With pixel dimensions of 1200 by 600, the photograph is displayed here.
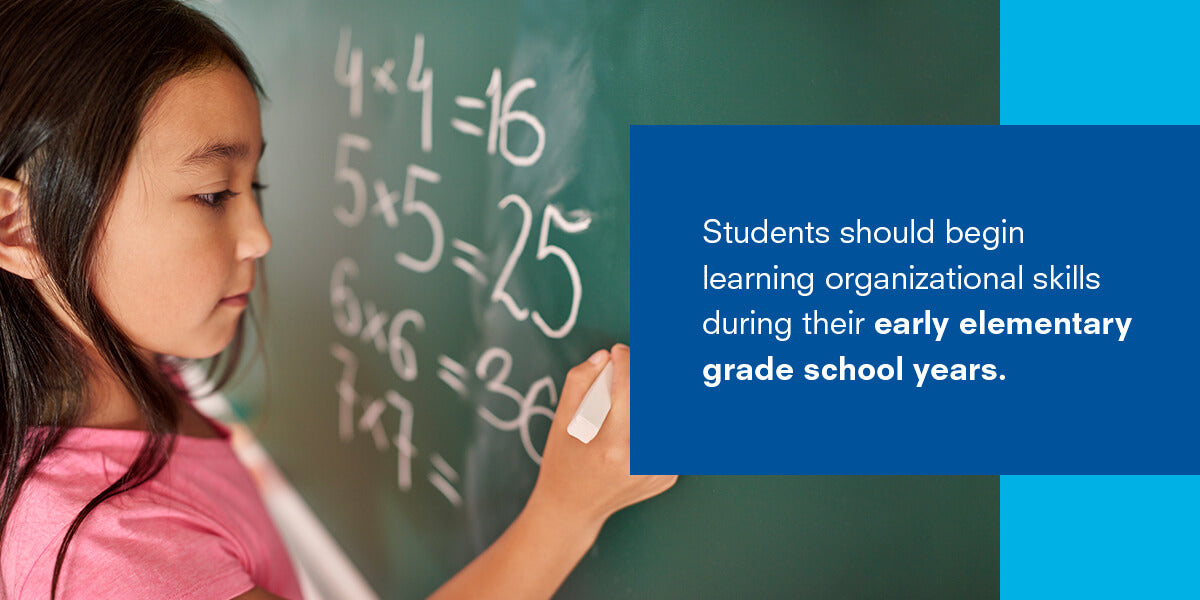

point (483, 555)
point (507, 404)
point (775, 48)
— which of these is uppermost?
point (775, 48)

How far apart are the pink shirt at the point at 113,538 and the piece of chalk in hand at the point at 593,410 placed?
25cm

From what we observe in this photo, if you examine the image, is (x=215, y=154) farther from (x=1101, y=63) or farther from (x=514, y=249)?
(x=1101, y=63)

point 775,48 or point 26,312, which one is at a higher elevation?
point 775,48

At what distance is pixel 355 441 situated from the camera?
63 centimetres

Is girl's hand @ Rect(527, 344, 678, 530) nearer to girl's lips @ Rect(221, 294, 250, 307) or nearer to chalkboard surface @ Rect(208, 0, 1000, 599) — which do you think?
chalkboard surface @ Rect(208, 0, 1000, 599)

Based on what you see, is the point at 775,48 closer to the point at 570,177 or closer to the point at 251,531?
the point at 570,177

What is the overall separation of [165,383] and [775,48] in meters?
0.59

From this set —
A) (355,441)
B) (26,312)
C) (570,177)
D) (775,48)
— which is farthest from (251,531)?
(775,48)

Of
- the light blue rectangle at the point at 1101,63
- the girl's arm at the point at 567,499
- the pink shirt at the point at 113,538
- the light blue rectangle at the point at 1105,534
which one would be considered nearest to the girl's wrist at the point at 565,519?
the girl's arm at the point at 567,499

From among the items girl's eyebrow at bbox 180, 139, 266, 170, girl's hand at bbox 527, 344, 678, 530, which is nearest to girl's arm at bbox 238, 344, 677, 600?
girl's hand at bbox 527, 344, 678, 530

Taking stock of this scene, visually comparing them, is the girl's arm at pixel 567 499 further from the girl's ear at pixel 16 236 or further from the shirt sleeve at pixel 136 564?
the girl's ear at pixel 16 236

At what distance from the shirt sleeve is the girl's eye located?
0.68 feet

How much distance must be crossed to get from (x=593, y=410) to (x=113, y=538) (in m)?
0.32

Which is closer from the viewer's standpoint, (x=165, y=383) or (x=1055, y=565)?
(x=1055, y=565)
